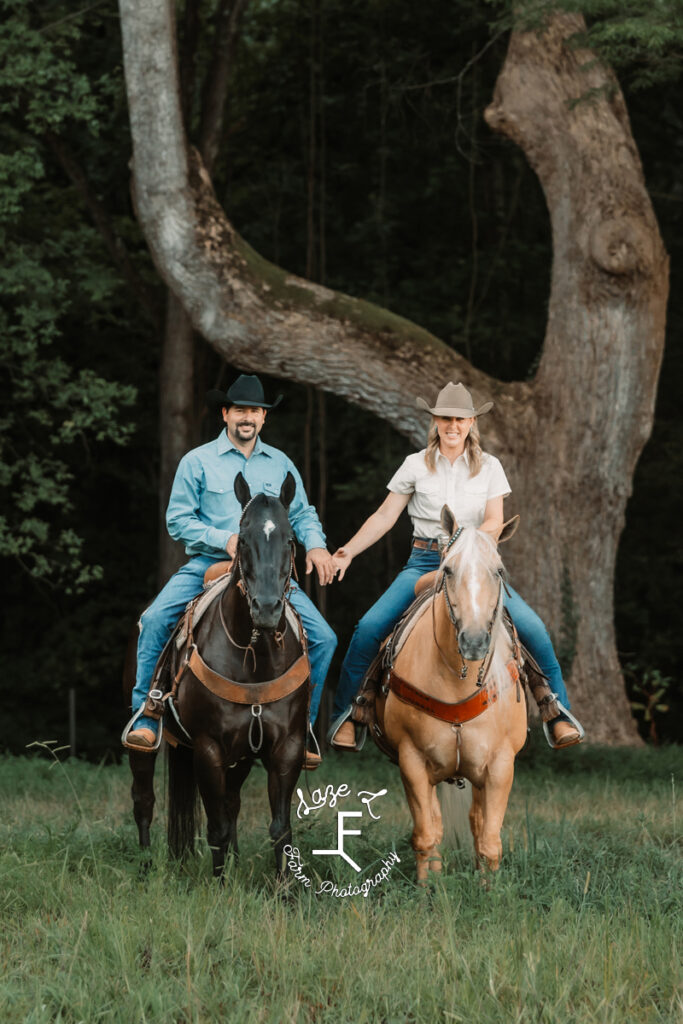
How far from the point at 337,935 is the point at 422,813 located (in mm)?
1275

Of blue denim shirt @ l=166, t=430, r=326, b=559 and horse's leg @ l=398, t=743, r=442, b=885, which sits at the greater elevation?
blue denim shirt @ l=166, t=430, r=326, b=559

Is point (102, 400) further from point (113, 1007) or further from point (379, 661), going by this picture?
point (113, 1007)

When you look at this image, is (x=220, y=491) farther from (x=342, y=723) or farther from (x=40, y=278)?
(x=40, y=278)

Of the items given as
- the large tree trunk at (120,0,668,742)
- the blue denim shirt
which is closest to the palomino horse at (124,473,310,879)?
the blue denim shirt

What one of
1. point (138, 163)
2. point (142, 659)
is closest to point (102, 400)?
point (138, 163)

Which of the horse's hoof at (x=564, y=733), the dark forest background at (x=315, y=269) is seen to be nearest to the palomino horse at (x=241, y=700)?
the horse's hoof at (x=564, y=733)

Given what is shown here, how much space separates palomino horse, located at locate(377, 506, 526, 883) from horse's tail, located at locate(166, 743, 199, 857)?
1352 millimetres

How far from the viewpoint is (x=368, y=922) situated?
5.41 meters

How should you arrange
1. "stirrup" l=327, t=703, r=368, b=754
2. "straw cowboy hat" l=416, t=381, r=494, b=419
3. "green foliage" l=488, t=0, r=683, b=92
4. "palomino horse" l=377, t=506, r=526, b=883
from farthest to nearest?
1. "green foliage" l=488, t=0, r=683, b=92
2. "stirrup" l=327, t=703, r=368, b=754
3. "straw cowboy hat" l=416, t=381, r=494, b=419
4. "palomino horse" l=377, t=506, r=526, b=883

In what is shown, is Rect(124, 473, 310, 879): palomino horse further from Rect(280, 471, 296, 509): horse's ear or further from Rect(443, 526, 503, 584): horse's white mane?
Rect(443, 526, 503, 584): horse's white mane

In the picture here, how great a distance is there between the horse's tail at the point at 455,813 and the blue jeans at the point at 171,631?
866 millimetres

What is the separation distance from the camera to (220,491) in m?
6.87

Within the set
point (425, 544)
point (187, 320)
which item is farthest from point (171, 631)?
point (187, 320)

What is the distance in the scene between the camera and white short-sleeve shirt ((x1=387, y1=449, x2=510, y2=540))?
674 cm
